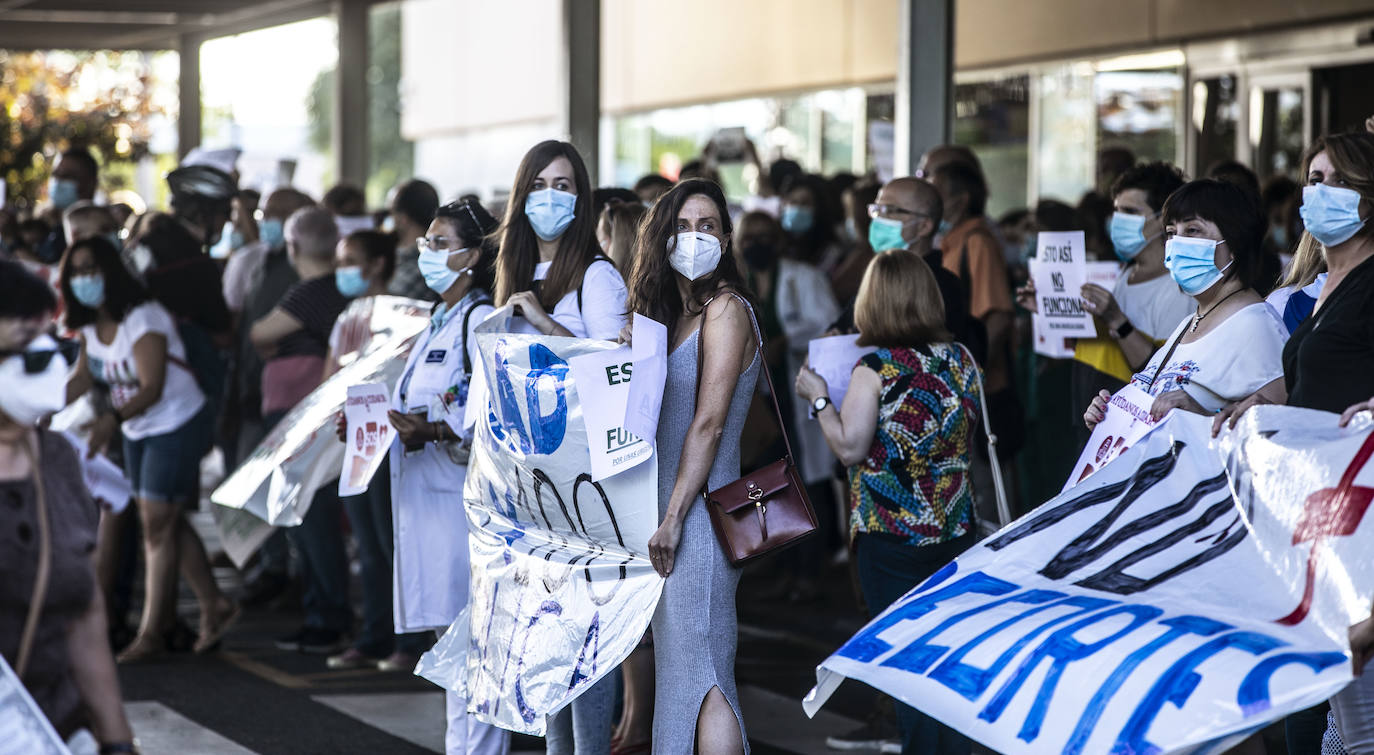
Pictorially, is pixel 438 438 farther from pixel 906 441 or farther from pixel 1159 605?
pixel 1159 605

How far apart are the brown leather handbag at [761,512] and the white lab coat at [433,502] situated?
1410 mm

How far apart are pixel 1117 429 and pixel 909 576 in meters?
0.99

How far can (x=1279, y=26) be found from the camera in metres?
12.0

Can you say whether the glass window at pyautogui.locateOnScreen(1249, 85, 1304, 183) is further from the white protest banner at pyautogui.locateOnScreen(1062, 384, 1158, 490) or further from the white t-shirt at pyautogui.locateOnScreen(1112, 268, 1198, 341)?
the white protest banner at pyautogui.locateOnScreen(1062, 384, 1158, 490)

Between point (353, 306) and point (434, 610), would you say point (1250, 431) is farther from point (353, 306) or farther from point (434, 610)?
point (353, 306)

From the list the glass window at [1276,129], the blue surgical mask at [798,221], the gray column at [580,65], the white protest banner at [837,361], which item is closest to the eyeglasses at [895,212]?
the white protest banner at [837,361]

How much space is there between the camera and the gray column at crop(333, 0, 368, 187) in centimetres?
1741

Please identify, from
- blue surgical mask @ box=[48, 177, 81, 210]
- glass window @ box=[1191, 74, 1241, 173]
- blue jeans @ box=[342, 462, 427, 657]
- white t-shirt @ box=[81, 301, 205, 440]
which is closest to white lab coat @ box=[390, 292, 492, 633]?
blue jeans @ box=[342, 462, 427, 657]

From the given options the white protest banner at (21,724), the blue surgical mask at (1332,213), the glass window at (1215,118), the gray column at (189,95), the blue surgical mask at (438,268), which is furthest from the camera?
the gray column at (189,95)

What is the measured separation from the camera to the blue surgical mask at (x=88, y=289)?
7645 millimetres

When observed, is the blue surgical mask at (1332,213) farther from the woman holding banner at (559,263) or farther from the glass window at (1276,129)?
the glass window at (1276,129)

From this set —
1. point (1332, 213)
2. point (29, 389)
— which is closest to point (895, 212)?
point (1332, 213)

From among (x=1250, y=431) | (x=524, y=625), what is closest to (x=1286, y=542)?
(x=1250, y=431)

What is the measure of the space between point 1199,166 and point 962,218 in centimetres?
546
